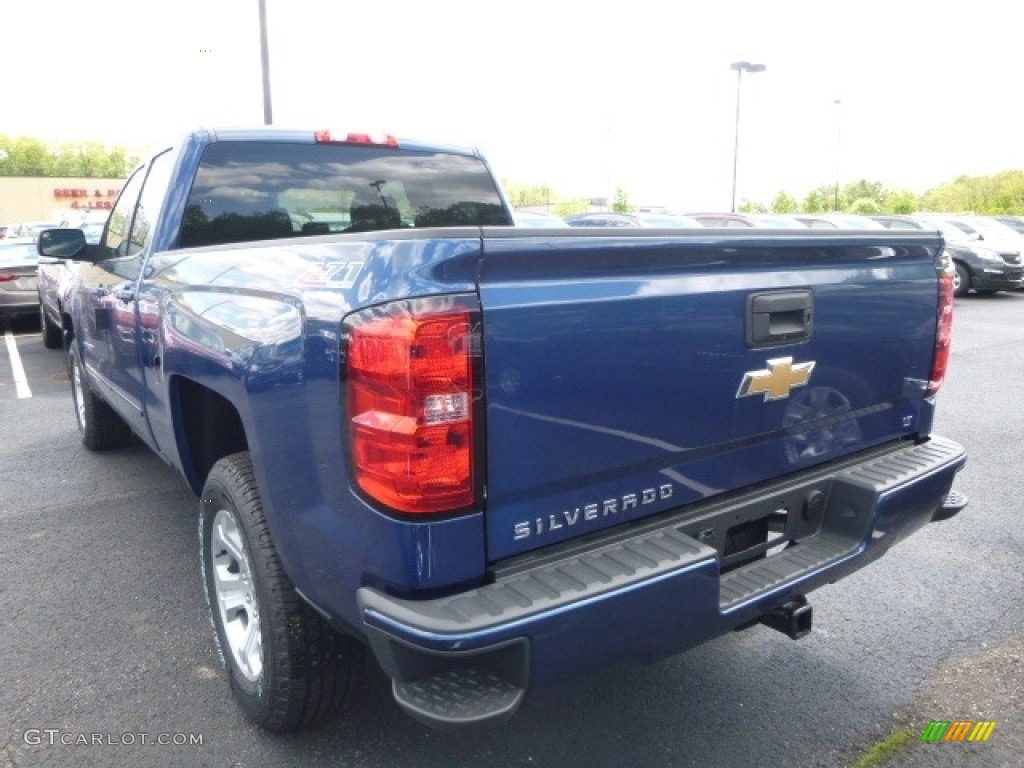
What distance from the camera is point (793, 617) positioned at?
2518mm

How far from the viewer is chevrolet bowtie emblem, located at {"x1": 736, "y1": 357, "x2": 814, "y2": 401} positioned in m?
2.43

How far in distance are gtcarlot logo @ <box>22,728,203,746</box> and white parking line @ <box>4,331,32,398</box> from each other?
6055mm

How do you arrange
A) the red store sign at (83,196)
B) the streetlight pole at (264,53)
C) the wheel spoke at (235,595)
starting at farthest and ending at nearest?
the red store sign at (83,196)
the streetlight pole at (264,53)
the wheel spoke at (235,595)

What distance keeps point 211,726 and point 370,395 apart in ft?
5.04

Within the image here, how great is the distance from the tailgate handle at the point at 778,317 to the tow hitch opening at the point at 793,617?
0.77 meters

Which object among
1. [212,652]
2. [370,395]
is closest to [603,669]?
[370,395]

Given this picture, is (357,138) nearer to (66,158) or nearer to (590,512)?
(590,512)

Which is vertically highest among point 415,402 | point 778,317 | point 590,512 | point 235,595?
point 778,317

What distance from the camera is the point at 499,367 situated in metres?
1.95

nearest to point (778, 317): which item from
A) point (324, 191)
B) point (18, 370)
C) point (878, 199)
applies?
point (324, 191)

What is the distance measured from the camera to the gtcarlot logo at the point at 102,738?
2711 mm

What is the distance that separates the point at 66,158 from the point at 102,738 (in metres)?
87.9

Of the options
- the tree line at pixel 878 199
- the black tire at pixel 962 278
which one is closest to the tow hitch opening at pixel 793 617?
the black tire at pixel 962 278

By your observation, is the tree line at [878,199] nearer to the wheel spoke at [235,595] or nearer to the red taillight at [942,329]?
the red taillight at [942,329]
